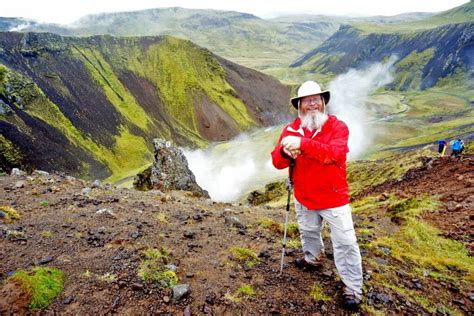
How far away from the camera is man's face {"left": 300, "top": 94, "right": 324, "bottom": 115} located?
7.35 metres

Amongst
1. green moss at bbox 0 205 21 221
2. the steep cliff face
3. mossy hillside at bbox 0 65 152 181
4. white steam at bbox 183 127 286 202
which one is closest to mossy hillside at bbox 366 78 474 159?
white steam at bbox 183 127 286 202

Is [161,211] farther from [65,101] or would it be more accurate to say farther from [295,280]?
[65,101]

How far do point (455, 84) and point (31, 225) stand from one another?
9121 inches

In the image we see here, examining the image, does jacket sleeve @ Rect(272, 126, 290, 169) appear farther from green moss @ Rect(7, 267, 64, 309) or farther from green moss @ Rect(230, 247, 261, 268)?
green moss @ Rect(7, 267, 64, 309)

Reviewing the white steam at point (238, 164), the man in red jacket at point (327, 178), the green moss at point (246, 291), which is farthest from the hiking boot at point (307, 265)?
the white steam at point (238, 164)

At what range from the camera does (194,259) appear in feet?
28.9

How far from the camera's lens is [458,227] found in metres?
14.0

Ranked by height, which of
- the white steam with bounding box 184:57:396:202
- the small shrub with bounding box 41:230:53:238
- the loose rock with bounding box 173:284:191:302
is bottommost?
the white steam with bounding box 184:57:396:202

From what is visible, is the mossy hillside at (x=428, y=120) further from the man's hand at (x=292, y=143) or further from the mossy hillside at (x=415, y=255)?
the man's hand at (x=292, y=143)

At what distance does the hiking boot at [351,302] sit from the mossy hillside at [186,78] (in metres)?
102

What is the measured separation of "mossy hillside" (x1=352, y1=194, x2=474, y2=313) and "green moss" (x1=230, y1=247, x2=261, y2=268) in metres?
2.82

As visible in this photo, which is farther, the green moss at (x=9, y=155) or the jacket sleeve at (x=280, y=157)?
the green moss at (x=9, y=155)

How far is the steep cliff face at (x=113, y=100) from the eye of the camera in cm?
6694

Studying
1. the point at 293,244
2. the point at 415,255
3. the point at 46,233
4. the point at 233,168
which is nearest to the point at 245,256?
the point at 293,244
